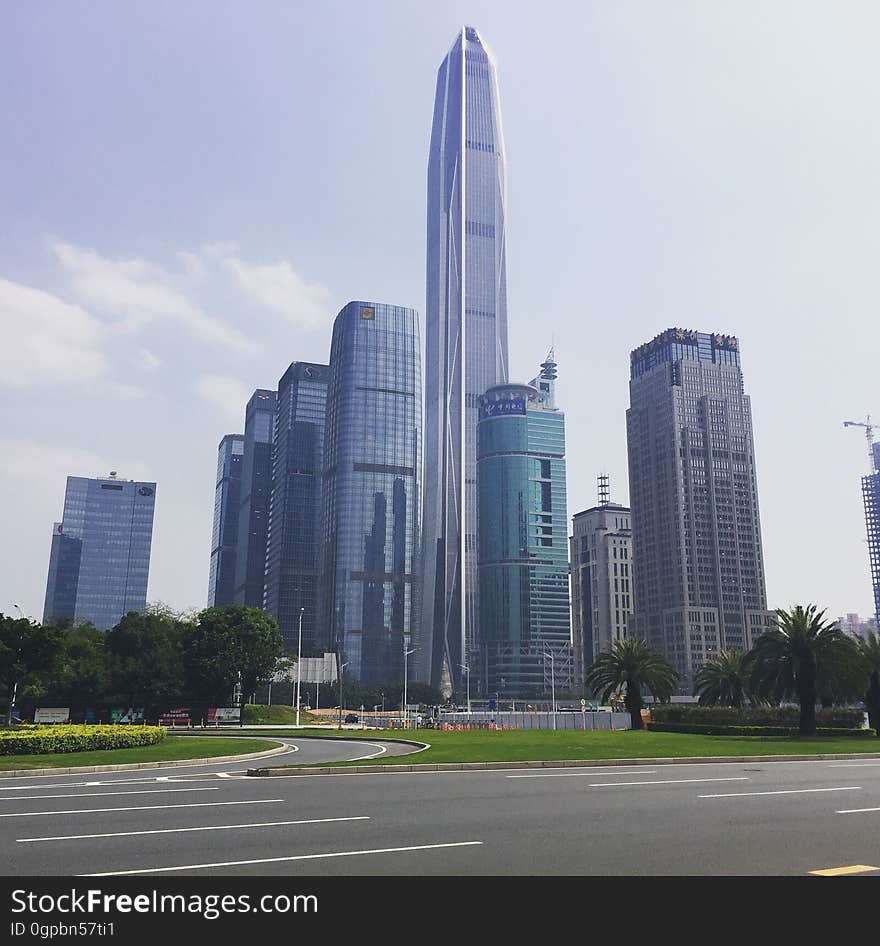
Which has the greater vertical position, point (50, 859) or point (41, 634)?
point (41, 634)

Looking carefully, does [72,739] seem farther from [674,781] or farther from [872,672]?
[872,672]

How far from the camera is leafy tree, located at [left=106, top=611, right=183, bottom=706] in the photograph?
91.5 m

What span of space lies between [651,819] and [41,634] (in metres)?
54.1

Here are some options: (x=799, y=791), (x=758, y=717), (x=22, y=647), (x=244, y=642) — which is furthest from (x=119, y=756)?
(x=244, y=642)

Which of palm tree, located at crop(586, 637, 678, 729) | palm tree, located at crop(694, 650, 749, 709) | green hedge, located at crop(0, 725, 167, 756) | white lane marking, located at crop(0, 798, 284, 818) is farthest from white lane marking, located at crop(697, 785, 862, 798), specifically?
palm tree, located at crop(694, 650, 749, 709)

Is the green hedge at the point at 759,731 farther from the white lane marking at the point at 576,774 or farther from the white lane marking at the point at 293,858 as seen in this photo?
the white lane marking at the point at 293,858

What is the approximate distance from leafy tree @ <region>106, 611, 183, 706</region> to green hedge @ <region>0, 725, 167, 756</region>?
51580mm

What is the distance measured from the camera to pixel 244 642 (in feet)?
318

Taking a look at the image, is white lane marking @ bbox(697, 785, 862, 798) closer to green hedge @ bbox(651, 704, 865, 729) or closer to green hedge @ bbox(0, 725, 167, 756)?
green hedge @ bbox(0, 725, 167, 756)

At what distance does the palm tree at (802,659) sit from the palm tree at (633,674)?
15.2 metres

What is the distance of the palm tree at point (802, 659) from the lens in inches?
2039

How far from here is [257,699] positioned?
193250 millimetres

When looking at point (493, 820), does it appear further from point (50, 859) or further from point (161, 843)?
point (50, 859)
